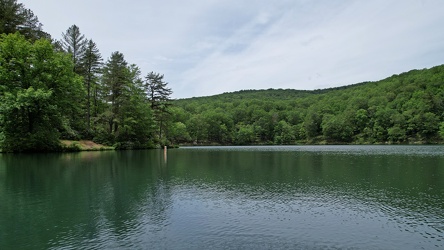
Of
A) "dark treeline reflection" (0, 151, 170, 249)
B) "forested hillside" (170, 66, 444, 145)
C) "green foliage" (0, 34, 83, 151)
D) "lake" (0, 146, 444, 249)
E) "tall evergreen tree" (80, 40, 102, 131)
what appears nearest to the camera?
"lake" (0, 146, 444, 249)

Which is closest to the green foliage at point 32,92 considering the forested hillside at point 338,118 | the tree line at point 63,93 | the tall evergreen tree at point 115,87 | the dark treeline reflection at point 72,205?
the tree line at point 63,93

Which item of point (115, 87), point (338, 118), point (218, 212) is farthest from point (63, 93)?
point (338, 118)

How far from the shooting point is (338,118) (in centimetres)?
13900

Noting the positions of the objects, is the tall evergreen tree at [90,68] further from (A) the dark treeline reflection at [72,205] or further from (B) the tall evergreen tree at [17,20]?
(A) the dark treeline reflection at [72,205]

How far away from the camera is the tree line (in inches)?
1554

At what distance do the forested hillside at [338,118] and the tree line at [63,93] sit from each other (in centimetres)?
3811

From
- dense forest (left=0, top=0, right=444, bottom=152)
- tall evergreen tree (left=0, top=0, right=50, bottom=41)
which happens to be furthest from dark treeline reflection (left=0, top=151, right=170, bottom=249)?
tall evergreen tree (left=0, top=0, right=50, bottom=41)

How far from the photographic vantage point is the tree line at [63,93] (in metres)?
39.5

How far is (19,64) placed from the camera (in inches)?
1570

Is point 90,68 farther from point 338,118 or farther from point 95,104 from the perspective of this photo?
point 338,118

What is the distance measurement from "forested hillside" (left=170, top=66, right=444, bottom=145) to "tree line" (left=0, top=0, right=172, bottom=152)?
38108mm

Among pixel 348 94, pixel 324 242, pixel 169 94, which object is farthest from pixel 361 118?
pixel 324 242

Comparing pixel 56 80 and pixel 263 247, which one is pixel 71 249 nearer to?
pixel 263 247

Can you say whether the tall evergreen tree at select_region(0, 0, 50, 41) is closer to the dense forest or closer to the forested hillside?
the dense forest
